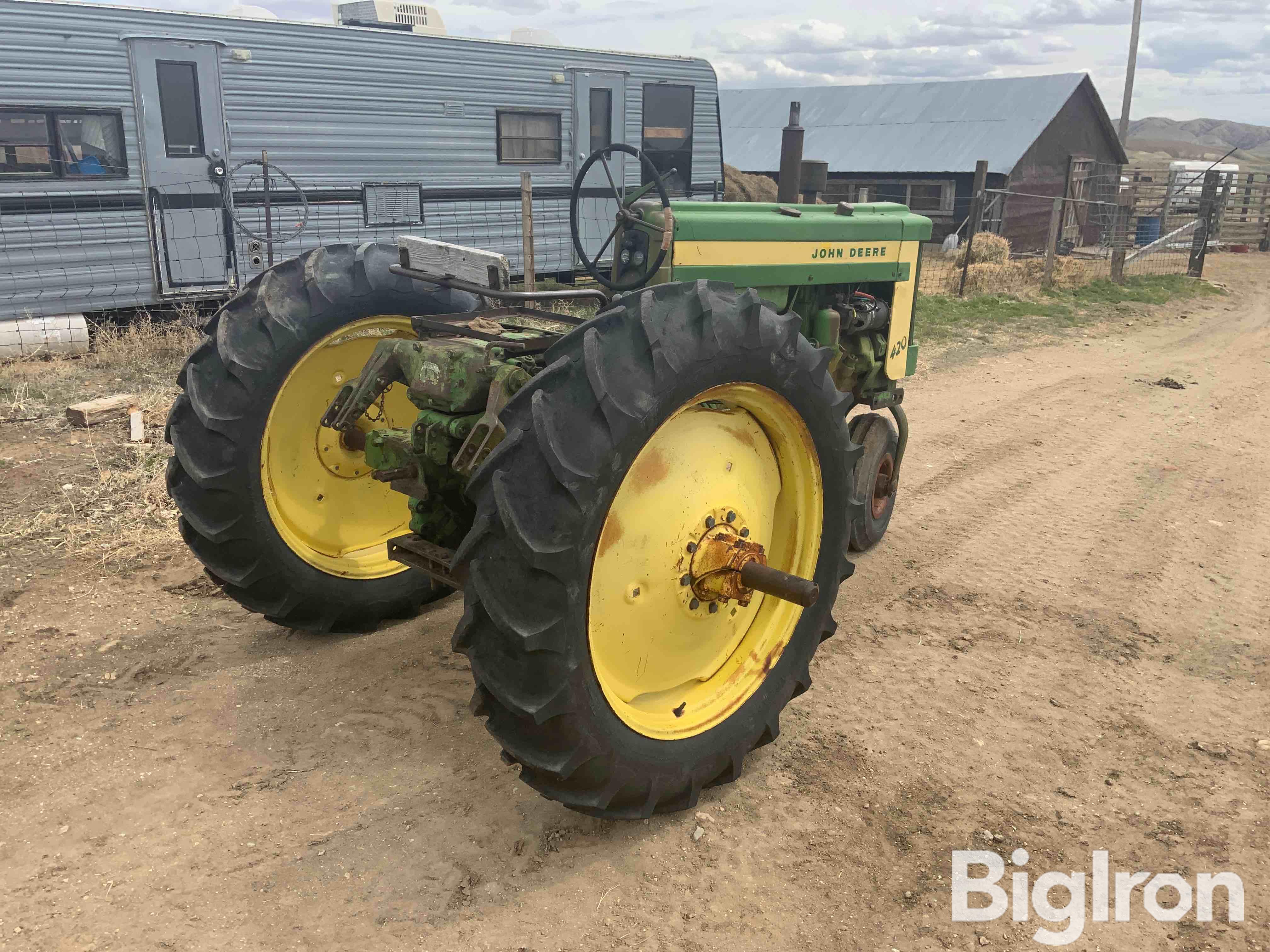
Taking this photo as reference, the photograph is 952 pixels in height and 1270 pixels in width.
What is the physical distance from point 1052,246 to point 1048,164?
286 inches

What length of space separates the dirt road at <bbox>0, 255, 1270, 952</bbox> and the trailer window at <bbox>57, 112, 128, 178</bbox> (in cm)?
602

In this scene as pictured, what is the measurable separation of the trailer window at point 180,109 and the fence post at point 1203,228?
16414 millimetres

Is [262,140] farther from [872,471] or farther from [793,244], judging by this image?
[872,471]

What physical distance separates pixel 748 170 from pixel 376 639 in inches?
843

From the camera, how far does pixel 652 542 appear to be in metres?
2.75

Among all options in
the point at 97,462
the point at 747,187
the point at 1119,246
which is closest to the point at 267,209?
the point at 97,462

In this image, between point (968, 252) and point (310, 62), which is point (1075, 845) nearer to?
point (310, 62)

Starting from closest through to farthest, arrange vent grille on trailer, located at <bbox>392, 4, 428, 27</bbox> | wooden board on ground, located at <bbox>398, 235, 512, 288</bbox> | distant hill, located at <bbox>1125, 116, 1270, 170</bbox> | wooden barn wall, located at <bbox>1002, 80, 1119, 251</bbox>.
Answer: wooden board on ground, located at <bbox>398, 235, 512, 288</bbox>, vent grille on trailer, located at <bbox>392, 4, 428, 27</bbox>, wooden barn wall, located at <bbox>1002, 80, 1119, 251</bbox>, distant hill, located at <bbox>1125, 116, 1270, 170</bbox>

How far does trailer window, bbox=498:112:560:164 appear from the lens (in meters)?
11.6

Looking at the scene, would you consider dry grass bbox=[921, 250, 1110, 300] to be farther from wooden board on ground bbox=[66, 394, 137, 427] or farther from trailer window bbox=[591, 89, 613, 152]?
wooden board on ground bbox=[66, 394, 137, 427]

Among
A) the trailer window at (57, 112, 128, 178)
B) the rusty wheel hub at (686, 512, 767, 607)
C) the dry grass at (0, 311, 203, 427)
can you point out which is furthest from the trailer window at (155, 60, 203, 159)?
the rusty wheel hub at (686, 512, 767, 607)

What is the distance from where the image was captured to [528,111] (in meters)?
11.7

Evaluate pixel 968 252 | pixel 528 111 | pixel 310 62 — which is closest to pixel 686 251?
pixel 310 62

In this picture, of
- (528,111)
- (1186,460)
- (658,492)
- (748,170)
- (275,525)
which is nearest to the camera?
(658,492)
